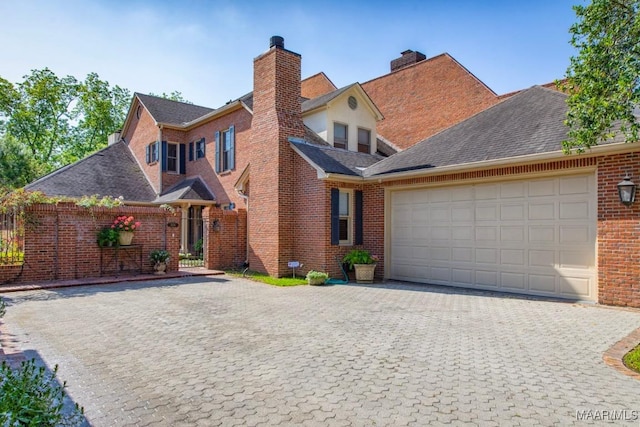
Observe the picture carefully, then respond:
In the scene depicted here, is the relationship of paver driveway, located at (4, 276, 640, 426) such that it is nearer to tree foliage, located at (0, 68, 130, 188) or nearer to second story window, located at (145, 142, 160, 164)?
second story window, located at (145, 142, 160, 164)

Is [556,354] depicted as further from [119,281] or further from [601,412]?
[119,281]

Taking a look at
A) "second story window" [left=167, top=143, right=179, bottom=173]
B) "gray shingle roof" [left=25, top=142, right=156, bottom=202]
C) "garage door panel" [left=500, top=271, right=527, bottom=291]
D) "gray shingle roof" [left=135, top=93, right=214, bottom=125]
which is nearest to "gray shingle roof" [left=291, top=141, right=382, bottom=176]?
"garage door panel" [left=500, top=271, right=527, bottom=291]

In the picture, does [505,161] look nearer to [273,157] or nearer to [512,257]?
[512,257]

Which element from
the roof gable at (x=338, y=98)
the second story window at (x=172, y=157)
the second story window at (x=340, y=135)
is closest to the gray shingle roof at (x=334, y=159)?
the second story window at (x=340, y=135)

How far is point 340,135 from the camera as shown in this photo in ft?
52.9

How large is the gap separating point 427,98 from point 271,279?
1270cm

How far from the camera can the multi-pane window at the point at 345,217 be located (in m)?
12.1

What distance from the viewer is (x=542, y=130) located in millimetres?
9469

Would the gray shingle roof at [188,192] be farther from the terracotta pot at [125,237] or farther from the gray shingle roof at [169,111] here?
the terracotta pot at [125,237]

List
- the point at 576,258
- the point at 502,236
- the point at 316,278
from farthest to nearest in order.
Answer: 1. the point at 316,278
2. the point at 502,236
3. the point at 576,258

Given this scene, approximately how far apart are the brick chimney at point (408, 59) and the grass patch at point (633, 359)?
62.7 feet

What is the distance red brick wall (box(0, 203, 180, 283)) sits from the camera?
1048cm

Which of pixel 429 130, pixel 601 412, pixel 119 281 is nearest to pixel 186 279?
pixel 119 281

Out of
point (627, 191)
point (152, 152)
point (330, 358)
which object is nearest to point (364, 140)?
point (627, 191)
